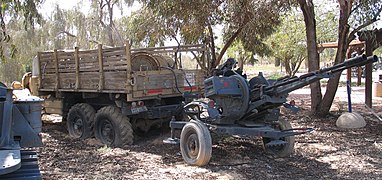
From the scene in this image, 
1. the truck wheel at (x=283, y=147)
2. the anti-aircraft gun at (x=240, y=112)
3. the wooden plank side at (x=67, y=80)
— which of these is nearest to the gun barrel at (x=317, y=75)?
the anti-aircraft gun at (x=240, y=112)

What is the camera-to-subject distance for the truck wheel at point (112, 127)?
28.6ft

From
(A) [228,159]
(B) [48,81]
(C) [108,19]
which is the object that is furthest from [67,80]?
(C) [108,19]

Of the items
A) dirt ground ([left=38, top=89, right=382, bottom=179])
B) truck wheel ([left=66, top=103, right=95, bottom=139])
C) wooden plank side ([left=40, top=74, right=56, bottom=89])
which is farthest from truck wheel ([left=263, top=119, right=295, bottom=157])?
wooden plank side ([left=40, top=74, right=56, bottom=89])

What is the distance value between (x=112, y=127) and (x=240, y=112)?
303 centimetres

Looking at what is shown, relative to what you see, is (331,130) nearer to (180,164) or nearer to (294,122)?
(294,122)

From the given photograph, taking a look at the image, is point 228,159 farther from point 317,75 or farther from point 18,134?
point 18,134

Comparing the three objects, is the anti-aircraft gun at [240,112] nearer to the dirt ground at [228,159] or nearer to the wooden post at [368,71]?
the dirt ground at [228,159]

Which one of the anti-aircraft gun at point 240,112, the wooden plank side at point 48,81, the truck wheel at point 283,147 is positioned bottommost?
the truck wheel at point 283,147

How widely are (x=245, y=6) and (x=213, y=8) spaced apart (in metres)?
1.80

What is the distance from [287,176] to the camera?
20.5ft

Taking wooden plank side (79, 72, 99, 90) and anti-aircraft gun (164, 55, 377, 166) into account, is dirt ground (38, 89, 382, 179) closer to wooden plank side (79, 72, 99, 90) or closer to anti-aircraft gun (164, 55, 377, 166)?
anti-aircraft gun (164, 55, 377, 166)

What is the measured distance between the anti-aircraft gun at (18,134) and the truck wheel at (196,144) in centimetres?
261

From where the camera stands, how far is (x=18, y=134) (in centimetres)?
453

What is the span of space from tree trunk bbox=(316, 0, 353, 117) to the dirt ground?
1522mm
